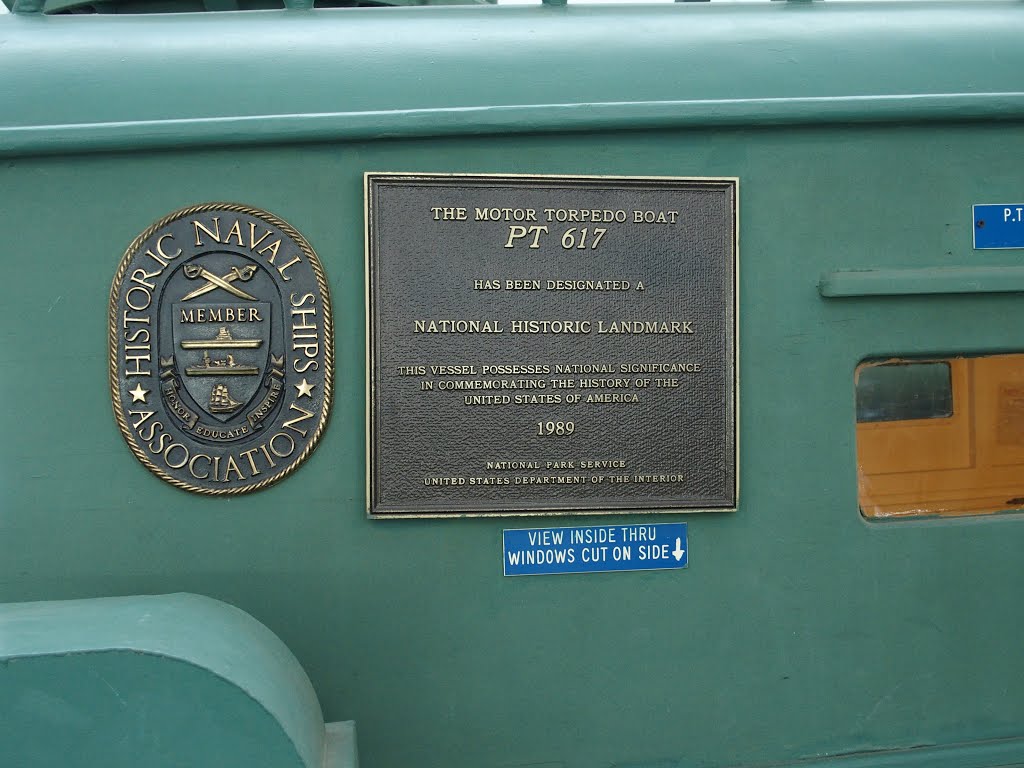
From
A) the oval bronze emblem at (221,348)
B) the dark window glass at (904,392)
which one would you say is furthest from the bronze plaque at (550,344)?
the dark window glass at (904,392)

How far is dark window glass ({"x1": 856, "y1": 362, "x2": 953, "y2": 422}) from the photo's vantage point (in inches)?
118

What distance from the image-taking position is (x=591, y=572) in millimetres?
2881

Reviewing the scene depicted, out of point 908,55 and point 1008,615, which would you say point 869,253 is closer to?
point 908,55

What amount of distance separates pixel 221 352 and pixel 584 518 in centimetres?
121

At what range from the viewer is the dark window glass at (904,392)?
3.01 metres

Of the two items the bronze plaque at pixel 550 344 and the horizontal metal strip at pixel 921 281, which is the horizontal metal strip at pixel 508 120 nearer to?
the bronze plaque at pixel 550 344

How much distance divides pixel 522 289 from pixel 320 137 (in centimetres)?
76

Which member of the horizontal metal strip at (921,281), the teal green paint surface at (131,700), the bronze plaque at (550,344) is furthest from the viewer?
the horizontal metal strip at (921,281)

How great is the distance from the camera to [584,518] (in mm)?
2891

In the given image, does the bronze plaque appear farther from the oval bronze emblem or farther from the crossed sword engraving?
the crossed sword engraving

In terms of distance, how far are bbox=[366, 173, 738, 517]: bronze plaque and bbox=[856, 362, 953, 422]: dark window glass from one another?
0.46 meters

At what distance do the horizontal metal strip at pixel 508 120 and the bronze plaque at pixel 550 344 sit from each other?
16 cm

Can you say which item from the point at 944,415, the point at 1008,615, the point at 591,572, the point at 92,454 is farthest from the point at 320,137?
the point at 1008,615

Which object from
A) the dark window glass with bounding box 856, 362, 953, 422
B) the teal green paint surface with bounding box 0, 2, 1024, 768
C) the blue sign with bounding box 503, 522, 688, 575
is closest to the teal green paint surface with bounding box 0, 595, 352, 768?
the teal green paint surface with bounding box 0, 2, 1024, 768
